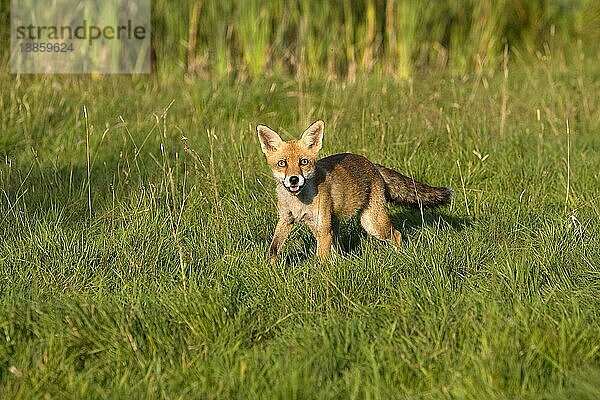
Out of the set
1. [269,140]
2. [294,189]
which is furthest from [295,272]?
[269,140]

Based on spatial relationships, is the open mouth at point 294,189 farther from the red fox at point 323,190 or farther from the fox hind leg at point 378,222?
the fox hind leg at point 378,222

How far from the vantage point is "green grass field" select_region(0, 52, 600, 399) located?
4023 mm

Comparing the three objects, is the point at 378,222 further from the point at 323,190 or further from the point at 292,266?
the point at 292,266

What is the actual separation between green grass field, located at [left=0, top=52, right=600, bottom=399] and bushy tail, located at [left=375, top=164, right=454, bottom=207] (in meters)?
0.20

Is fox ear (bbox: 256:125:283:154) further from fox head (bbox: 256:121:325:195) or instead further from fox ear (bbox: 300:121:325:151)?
fox ear (bbox: 300:121:325:151)

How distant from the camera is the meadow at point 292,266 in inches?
159

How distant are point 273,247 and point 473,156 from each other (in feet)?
8.80

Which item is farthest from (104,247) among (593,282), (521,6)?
(521,6)

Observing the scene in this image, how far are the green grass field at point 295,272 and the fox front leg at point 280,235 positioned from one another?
9 cm

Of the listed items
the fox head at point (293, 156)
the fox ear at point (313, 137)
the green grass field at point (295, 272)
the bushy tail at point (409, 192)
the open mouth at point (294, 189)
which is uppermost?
the fox ear at point (313, 137)

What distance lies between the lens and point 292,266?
5270mm

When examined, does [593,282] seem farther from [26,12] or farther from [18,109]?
[26,12]

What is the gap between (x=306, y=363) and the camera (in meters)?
4.00

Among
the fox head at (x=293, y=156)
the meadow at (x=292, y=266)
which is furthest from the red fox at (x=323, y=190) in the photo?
the meadow at (x=292, y=266)
